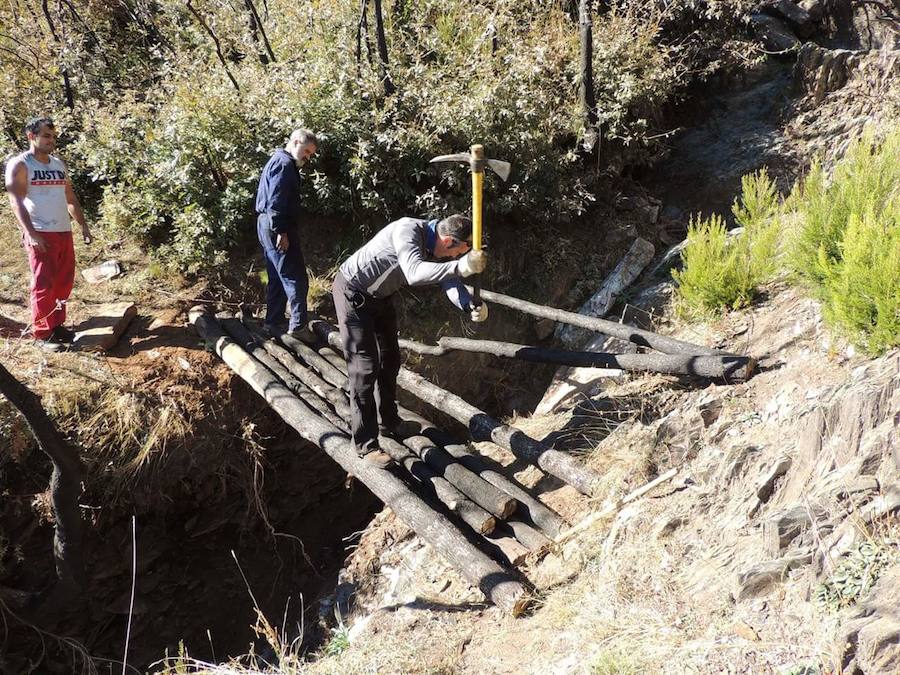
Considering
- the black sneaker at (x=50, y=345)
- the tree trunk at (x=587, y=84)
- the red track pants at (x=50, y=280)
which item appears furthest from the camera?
the tree trunk at (x=587, y=84)

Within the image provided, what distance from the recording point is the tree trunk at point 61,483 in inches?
152

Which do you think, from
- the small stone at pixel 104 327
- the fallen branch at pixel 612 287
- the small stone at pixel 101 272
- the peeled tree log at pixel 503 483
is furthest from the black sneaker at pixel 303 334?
the fallen branch at pixel 612 287

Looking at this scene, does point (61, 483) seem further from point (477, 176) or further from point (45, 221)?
point (477, 176)

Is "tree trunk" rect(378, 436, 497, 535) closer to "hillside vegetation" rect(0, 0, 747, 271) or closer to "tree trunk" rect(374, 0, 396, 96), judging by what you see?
"hillside vegetation" rect(0, 0, 747, 271)

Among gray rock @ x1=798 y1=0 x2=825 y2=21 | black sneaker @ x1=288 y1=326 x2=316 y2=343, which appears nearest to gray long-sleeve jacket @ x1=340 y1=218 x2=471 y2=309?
black sneaker @ x1=288 y1=326 x2=316 y2=343

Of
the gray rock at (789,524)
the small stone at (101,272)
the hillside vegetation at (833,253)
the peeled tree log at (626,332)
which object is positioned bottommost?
the gray rock at (789,524)

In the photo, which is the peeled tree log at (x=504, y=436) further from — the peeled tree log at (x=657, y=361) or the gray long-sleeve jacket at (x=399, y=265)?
the gray long-sleeve jacket at (x=399, y=265)

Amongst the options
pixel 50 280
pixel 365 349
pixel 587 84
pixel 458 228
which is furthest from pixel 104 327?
pixel 587 84

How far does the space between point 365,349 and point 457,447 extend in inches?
43.9

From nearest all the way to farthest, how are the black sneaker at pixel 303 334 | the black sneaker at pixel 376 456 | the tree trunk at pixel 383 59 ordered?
the black sneaker at pixel 376 456 < the black sneaker at pixel 303 334 < the tree trunk at pixel 383 59

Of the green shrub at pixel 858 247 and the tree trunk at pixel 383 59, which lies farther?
the tree trunk at pixel 383 59

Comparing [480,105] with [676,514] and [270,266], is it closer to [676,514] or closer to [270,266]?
[270,266]

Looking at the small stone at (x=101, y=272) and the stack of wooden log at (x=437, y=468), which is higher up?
the small stone at (x=101, y=272)

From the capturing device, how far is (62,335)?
5.50 meters
